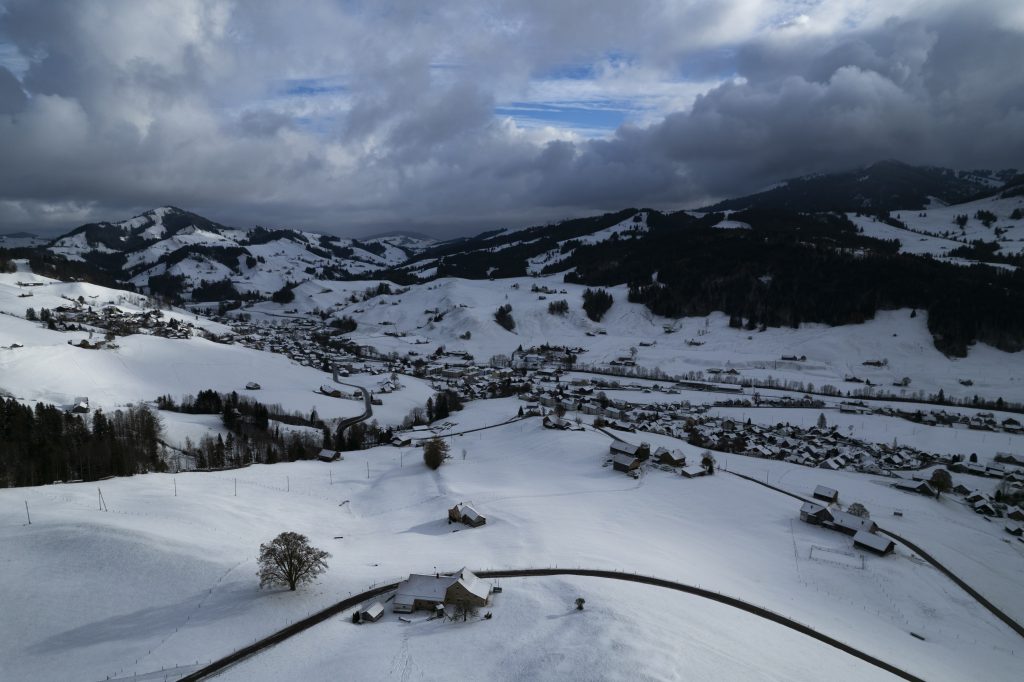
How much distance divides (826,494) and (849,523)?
690 cm

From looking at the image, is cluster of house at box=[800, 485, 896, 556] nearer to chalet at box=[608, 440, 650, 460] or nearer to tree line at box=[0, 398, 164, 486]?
chalet at box=[608, 440, 650, 460]

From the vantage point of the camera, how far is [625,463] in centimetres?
4709

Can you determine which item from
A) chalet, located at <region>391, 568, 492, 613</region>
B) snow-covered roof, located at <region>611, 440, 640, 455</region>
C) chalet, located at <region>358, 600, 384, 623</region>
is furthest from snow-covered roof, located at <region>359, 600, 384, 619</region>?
snow-covered roof, located at <region>611, 440, 640, 455</region>

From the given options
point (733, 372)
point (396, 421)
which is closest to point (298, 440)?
point (396, 421)

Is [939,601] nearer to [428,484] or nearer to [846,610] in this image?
[846,610]

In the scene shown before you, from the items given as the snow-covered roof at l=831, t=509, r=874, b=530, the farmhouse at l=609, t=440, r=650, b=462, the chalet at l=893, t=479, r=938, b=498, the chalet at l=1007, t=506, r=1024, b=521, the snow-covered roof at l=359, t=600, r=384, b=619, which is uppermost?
the snow-covered roof at l=359, t=600, r=384, b=619

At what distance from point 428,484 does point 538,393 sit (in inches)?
1675

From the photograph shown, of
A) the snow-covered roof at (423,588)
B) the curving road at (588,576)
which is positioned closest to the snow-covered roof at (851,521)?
the curving road at (588,576)

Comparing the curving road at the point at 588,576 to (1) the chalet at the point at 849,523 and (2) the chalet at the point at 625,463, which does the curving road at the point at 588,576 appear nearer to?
(1) the chalet at the point at 849,523

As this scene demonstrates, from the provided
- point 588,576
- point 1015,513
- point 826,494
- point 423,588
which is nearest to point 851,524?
point 826,494

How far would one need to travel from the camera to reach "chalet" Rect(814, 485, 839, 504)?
138 feet

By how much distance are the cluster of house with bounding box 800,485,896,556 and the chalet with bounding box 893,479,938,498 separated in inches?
470

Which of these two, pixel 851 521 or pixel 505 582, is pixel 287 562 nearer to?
pixel 505 582

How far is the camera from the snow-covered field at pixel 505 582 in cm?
1898
